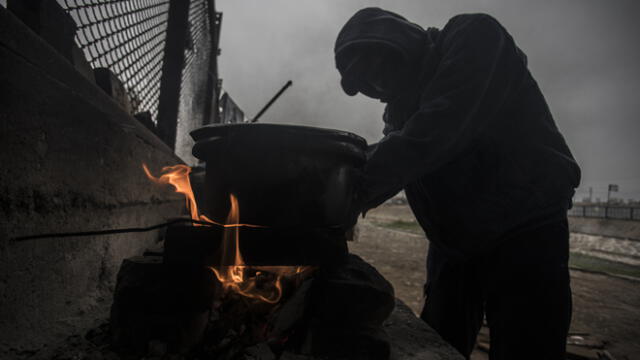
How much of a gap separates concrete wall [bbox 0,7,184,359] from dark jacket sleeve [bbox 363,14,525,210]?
1181 mm

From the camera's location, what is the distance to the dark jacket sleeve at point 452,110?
4.12ft

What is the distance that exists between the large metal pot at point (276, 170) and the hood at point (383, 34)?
0.98 m

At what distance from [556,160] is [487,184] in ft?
1.21

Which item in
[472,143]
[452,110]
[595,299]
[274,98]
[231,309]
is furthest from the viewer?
[595,299]

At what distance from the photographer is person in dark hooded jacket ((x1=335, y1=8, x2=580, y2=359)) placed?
1.31 m

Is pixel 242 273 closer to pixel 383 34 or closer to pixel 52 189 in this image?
pixel 52 189

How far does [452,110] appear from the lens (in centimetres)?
132

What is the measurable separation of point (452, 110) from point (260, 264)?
43.1 inches

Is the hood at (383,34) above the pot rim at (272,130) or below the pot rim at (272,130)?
above

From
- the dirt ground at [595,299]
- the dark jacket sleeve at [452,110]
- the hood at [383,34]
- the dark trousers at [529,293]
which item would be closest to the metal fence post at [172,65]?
the hood at [383,34]

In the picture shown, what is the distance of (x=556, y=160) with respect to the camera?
1521 mm

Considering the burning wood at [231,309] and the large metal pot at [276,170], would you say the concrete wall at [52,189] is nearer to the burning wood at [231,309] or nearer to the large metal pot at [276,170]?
the burning wood at [231,309]

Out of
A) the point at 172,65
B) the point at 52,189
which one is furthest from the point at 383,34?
the point at 172,65

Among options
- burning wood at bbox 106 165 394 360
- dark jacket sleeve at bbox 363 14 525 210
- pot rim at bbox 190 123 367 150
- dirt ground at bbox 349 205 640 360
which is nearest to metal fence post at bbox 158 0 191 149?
Result: pot rim at bbox 190 123 367 150
